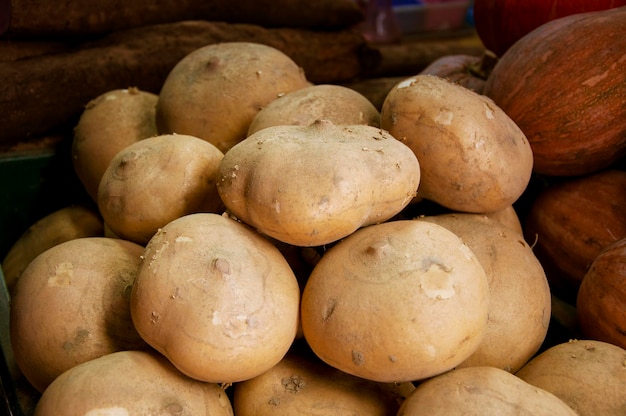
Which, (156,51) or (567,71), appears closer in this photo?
(567,71)

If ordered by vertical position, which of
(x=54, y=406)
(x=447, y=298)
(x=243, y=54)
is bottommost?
(x=54, y=406)

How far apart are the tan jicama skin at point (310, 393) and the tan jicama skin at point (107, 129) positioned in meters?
0.90

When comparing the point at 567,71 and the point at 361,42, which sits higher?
the point at 567,71

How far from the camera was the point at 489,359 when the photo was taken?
1.20 m

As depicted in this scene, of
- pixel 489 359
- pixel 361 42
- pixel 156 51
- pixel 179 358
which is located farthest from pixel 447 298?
pixel 361 42

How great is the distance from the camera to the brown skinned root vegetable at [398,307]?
3.21ft

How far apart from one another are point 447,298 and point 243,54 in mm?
1011

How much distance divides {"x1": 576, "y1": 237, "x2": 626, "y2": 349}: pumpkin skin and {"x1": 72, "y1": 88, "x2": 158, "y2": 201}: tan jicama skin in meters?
1.25

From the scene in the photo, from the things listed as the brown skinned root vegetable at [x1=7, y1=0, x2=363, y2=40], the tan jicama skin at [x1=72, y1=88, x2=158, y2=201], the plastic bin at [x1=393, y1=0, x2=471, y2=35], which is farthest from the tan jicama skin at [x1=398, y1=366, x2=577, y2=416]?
the plastic bin at [x1=393, y1=0, x2=471, y2=35]

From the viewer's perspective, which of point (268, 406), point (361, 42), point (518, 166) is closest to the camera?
point (268, 406)

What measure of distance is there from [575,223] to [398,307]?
0.97m

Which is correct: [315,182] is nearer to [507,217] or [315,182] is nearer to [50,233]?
[507,217]

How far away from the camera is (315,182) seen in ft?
3.38

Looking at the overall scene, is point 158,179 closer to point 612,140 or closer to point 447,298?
point 447,298
